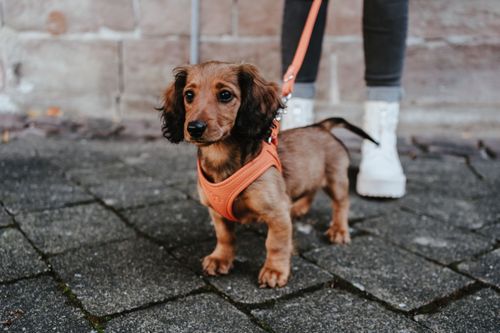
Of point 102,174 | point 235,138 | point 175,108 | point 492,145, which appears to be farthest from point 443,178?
point 102,174

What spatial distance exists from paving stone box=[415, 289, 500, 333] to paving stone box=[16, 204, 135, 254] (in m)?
1.39

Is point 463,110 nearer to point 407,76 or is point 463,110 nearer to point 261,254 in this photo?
point 407,76

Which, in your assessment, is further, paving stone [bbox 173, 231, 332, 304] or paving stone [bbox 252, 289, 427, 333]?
paving stone [bbox 173, 231, 332, 304]

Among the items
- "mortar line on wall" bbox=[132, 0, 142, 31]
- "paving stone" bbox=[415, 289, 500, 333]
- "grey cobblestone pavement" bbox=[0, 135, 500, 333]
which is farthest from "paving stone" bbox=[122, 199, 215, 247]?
"mortar line on wall" bbox=[132, 0, 142, 31]

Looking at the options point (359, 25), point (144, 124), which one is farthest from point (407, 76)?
point (144, 124)

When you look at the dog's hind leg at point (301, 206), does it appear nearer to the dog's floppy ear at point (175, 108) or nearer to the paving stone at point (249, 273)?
the paving stone at point (249, 273)

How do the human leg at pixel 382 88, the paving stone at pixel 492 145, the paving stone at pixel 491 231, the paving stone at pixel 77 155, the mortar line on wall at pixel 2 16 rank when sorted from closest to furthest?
the paving stone at pixel 491 231
the human leg at pixel 382 88
the paving stone at pixel 77 155
the paving stone at pixel 492 145
the mortar line on wall at pixel 2 16

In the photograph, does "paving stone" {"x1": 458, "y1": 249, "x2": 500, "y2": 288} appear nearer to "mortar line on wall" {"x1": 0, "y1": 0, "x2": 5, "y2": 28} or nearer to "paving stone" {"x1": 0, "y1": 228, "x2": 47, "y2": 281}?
"paving stone" {"x1": 0, "y1": 228, "x2": 47, "y2": 281}

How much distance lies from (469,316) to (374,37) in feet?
5.42

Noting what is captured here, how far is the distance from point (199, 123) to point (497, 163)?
288 cm

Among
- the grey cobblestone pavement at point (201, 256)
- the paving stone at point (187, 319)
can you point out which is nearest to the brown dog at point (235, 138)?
the grey cobblestone pavement at point (201, 256)

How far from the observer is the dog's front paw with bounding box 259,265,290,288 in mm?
1967

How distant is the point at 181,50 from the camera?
4.38 metres

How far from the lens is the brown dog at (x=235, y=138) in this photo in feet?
6.13
